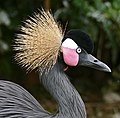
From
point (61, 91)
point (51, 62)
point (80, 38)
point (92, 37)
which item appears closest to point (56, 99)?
point (61, 91)

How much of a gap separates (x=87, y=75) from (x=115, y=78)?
1.29 feet

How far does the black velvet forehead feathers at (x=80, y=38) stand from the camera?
79.5 inches

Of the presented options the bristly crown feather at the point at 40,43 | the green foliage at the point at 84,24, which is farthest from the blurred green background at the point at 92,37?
the bristly crown feather at the point at 40,43

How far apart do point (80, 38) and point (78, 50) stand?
61 millimetres

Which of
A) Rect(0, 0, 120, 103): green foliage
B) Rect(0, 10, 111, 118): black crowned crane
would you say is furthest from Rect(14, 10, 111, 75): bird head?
Rect(0, 0, 120, 103): green foliage

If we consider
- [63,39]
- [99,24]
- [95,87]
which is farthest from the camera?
[95,87]

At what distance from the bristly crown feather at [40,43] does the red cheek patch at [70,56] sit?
0.12 ft

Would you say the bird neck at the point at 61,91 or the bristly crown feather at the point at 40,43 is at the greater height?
the bristly crown feather at the point at 40,43

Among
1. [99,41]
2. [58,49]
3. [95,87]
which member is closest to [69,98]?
[58,49]

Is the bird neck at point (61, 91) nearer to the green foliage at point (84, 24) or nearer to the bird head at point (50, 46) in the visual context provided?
the bird head at point (50, 46)

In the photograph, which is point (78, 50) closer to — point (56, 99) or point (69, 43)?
point (69, 43)

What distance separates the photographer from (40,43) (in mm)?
2113

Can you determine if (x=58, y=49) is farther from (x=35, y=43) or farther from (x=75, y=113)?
(x=75, y=113)

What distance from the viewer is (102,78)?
4.53 m
